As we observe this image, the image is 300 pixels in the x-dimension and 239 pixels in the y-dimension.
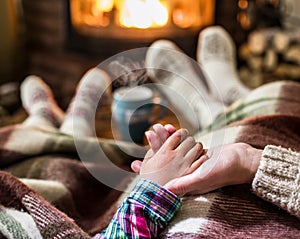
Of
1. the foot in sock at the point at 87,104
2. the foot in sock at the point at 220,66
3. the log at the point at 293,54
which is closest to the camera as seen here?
the foot in sock at the point at 87,104

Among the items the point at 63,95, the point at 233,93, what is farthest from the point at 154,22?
the point at 233,93

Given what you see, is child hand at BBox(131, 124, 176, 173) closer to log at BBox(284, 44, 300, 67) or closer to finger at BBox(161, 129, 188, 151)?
finger at BBox(161, 129, 188, 151)

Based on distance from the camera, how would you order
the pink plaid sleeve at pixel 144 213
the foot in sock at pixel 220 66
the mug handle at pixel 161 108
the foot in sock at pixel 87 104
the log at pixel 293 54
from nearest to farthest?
the pink plaid sleeve at pixel 144 213 < the mug handle at pixel 161 108 < the foot in sock at pixel 87 104 < the foot in sock at pixel 220 66 < the log at pixel 293 54

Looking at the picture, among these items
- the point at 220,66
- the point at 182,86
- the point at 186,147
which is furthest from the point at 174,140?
the point at 220,66

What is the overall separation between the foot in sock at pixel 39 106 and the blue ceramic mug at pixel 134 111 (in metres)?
0.21

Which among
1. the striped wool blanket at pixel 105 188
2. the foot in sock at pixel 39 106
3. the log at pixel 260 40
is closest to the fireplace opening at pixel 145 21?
the log at pixel 260 40

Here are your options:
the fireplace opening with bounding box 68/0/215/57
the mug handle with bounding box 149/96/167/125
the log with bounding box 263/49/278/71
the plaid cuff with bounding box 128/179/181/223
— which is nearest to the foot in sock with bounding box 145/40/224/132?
the mug handle with bounding box 149/96/167/125

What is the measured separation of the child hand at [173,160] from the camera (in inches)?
33.0

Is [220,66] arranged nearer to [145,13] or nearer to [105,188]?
[145,13]

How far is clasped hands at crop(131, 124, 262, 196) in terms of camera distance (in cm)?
83

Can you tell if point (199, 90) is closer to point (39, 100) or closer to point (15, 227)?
point (39, 100)

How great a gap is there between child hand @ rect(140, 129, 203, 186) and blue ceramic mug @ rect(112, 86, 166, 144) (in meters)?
0.33

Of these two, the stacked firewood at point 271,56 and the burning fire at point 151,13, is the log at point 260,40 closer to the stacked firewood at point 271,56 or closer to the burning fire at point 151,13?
the stacked firewood at point 271,56

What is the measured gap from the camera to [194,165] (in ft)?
2.76
